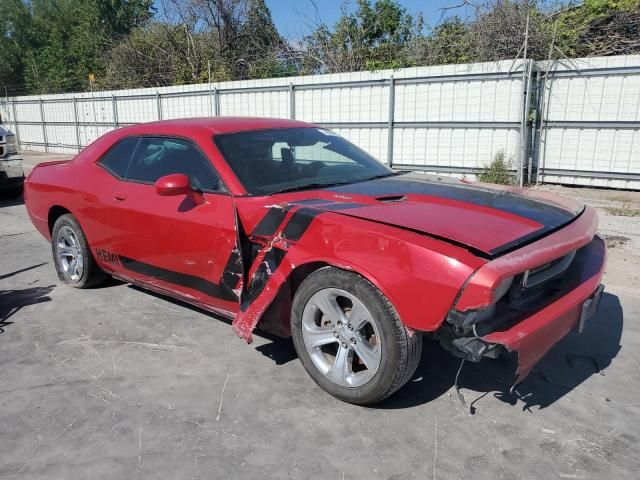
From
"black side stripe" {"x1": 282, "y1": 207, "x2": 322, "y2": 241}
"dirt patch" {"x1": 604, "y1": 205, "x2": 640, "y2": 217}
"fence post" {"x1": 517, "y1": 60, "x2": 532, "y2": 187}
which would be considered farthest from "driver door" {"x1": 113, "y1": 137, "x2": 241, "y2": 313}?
"fence post" {"x1": 517, "y1": 60, "x2": 532, "y2": 187}

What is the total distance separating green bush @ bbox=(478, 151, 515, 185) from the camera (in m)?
10.3

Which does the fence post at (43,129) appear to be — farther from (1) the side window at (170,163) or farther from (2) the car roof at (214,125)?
(1) the side window at (170,163)

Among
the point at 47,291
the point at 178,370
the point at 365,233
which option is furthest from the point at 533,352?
the point at 47,291

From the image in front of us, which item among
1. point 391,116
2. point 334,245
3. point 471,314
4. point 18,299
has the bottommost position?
point 18,299

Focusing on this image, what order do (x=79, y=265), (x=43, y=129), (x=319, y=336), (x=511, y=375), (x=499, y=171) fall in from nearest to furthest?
1. (x=319, y=336)
2. (x=511, y=375)
3. (x=79, y=265)
4. (x=499, y=171)
5. (x=43, y=129)

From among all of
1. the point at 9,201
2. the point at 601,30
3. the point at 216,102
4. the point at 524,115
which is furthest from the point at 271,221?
the point at 216,102

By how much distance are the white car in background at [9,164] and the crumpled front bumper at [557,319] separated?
32.3 feet

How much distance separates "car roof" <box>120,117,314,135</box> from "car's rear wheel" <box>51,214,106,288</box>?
41.9 inches

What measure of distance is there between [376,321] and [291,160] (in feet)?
5.60

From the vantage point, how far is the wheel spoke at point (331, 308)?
302 cm

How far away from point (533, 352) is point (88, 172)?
390 cm

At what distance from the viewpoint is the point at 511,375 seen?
137 inches

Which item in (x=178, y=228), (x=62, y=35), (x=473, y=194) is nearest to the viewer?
(x=473, y=194)

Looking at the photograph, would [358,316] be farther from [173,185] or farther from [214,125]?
[214,125]
